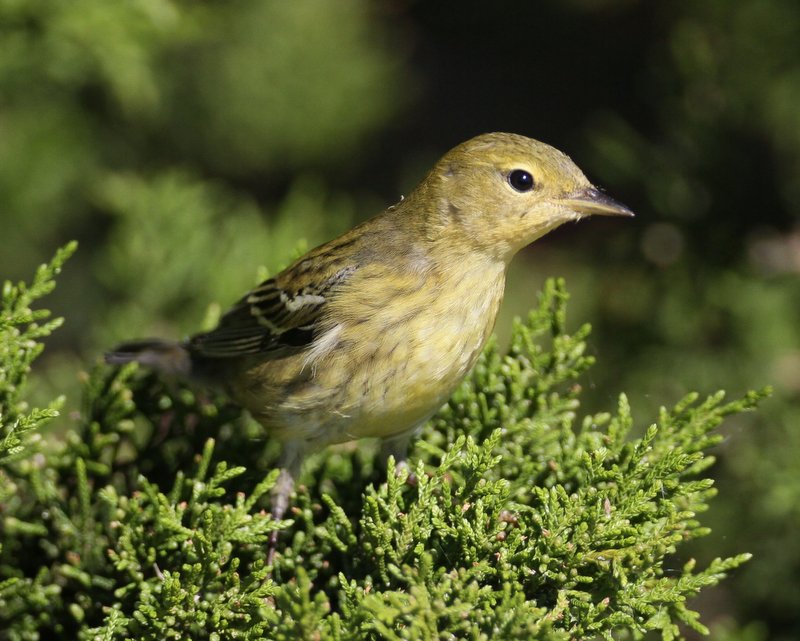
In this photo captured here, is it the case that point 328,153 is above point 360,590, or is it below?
above

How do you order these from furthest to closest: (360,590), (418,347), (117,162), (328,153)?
(328,153)
(117,162)
(418,347)
(360,590)

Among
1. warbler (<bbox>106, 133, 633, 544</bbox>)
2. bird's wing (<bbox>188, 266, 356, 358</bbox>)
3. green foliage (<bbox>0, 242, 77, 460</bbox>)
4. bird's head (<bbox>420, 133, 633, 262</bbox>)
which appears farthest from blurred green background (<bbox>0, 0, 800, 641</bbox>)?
green foliage (<bbox>0, 242, 77, 460</bbox>)

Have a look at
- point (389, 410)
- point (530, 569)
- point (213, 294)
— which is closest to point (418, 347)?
point (389, 410)

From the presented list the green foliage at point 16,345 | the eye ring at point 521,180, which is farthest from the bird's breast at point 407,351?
the green foliage at point 16,345

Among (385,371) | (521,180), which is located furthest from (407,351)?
(521,180)

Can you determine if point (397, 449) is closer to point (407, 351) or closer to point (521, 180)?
point (407, 351)

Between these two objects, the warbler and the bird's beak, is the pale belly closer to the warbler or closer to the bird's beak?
the warbler

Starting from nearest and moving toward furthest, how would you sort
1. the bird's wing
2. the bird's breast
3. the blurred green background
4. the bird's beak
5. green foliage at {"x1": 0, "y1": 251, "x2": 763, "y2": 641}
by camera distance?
green foliage at {"x1": 0, "y1": 251, "x2": 763, "y2": 641}
the bird's breast
the bird's beak
the bird's wing
the blurred green background

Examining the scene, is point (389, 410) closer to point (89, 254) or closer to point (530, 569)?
point (530, 569)
